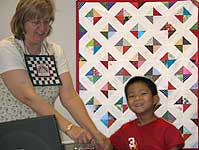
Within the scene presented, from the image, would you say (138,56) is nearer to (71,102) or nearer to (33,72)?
(71,102)

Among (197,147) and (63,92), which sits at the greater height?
(63,92)

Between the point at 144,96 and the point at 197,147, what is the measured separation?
103 cm

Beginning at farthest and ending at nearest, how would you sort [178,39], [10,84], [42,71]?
[178,39] → [42,71] → [10,84]

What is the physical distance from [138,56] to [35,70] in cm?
109

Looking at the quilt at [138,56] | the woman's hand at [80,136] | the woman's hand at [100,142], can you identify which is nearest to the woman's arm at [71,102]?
the woman's hand at [100,142]

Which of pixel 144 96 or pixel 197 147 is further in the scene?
pixel 197 147

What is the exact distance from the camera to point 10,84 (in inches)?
62.7

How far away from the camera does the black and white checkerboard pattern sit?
1.68 m

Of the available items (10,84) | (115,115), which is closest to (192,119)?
(115,115)

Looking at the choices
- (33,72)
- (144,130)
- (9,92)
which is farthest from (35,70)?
(144,130)

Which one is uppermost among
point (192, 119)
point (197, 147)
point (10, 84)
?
point (10, 84)

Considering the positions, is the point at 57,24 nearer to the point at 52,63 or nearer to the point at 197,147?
the point at 52,63

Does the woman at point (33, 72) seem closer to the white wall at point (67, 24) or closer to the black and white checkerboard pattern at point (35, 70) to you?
the black and white checkerboard pattern at point (35, 70)

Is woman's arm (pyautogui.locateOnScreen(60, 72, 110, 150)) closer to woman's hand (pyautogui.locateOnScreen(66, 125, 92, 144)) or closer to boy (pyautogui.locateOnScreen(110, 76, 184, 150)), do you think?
boy (pyautogui.locateOnScreen(110, 76, 184, 150))
